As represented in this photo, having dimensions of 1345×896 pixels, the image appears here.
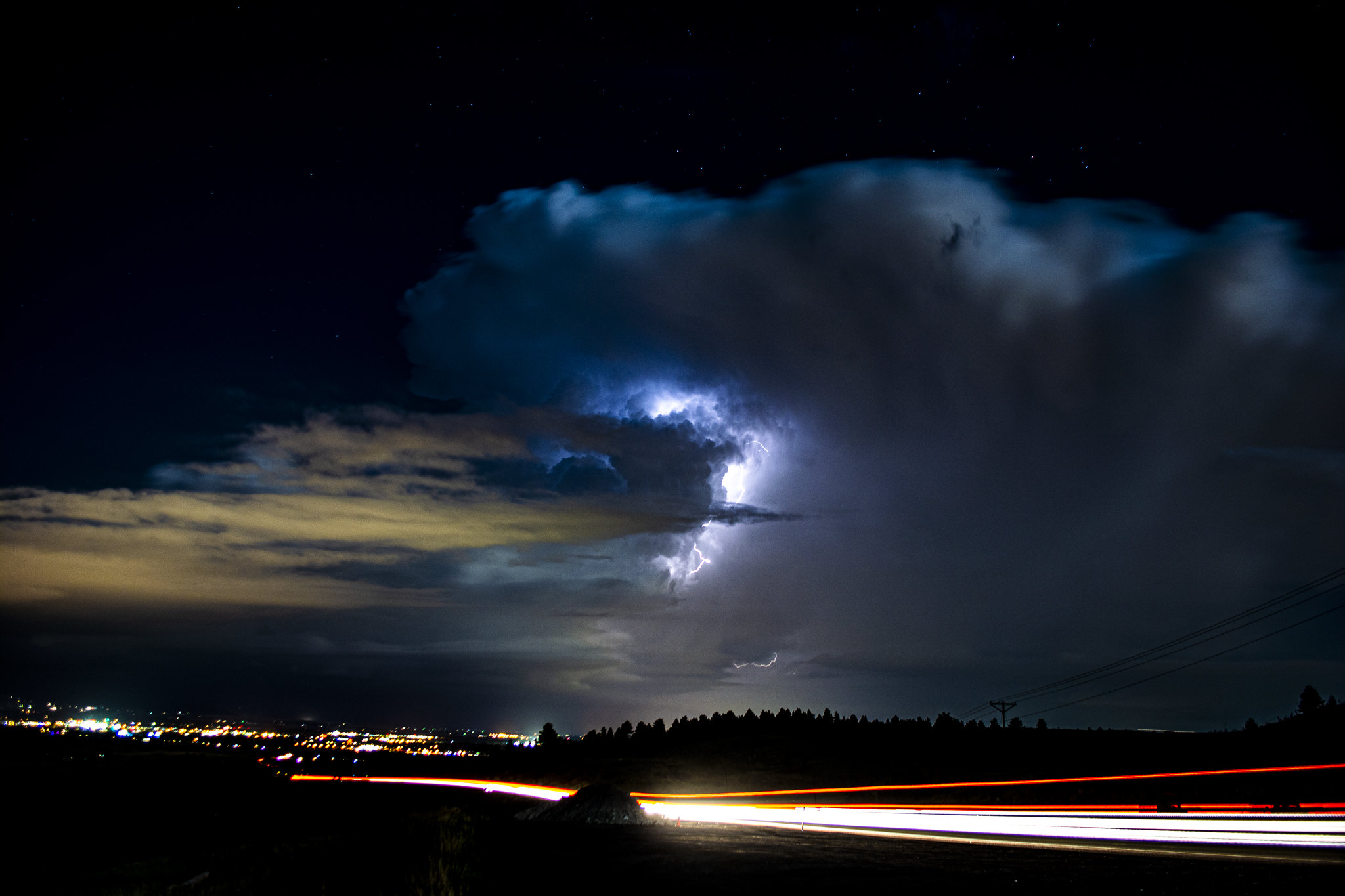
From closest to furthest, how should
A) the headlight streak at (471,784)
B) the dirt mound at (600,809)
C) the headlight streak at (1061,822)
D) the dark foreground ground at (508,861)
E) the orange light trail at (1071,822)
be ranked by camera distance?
the dark foreground ground at (508,861), the headlight streak at (1061,822), the orange light trail at (1071,822), the dirt mound at (600,809), the headlight streak at (471,784)

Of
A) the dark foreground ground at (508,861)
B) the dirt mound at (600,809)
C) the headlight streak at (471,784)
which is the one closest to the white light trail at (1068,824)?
the dark foreground ground at (508,861)

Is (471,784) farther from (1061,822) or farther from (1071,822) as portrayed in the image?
(1071,822)

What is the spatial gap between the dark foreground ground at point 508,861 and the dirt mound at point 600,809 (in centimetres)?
319

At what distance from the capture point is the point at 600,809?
255ft

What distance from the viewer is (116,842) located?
74000 millimetres

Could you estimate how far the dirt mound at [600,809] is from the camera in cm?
7519

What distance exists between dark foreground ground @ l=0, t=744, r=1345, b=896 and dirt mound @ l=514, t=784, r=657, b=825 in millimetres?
3195

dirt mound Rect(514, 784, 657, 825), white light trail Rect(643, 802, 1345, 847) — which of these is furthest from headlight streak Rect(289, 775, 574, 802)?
white light trail Rect(643, 802, 1345, 847)

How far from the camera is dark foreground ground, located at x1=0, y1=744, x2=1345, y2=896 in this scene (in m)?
28.4

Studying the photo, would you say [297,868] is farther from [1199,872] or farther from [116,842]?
[116,842]

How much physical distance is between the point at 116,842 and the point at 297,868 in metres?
45.2

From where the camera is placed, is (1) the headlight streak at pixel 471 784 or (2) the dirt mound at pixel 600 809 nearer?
(2) the dirt mound at pixel 600 809

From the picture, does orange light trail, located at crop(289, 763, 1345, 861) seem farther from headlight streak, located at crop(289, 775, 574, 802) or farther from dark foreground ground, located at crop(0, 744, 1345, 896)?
headlight streak, located at crop(289, 775, 574, 802)

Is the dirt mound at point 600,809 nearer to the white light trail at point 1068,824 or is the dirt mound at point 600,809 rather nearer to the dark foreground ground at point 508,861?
the dark foreground ground at point 508,861
